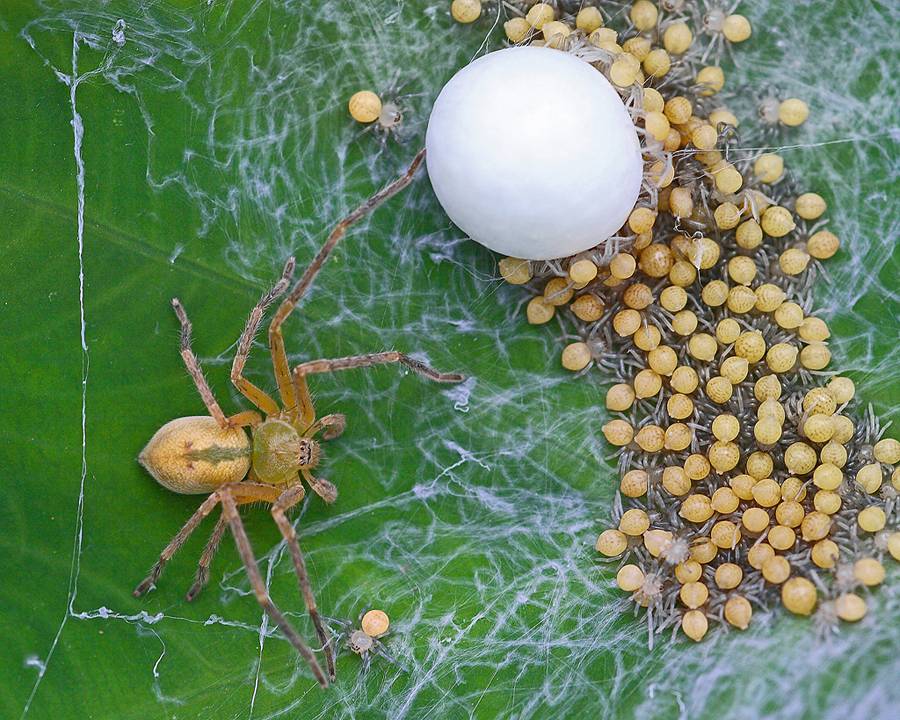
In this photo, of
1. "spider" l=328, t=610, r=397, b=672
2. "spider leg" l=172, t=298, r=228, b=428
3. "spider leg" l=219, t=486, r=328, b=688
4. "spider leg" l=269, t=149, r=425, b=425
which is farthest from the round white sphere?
"spider" l=328, t=610, r=397, b=672

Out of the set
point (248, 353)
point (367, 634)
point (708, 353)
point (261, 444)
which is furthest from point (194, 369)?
point (708, 353)

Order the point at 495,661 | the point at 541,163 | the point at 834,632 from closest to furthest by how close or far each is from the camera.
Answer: the point at 541,163
the point at 834,632
the point at 495,661

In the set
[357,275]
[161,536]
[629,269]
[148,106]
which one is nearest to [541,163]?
[629,269]

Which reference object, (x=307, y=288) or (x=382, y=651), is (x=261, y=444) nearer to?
(x=307, y=288)

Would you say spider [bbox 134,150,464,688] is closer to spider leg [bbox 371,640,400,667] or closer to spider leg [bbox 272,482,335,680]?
spider leg [bbox 272,482,335,680]

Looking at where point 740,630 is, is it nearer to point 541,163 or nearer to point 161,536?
point 541,163

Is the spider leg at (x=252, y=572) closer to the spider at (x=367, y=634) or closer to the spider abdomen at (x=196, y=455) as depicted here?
the spider abdomen at (x=196, y=455)
